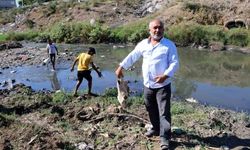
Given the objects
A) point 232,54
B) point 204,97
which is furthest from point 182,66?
point 204,97

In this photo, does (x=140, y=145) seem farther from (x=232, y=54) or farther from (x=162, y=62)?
(x=232, y=54)

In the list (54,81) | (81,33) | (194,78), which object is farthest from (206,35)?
(54,81)

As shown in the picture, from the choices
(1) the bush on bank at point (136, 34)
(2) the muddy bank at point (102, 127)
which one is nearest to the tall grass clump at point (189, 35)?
(1) the bush on bank at point (136, 34)

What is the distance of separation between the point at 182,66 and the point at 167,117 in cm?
1546

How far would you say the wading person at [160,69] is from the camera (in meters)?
7.84

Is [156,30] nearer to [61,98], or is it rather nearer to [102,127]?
[102,127]

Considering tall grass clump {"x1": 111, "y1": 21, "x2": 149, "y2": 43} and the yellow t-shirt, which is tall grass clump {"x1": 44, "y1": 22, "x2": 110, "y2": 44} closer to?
tall grass clump {"x1": 111, "y1": 21, "x2": 149, "y2": 43}

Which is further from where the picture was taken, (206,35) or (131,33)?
(131,33)

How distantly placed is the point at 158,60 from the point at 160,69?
0.16 metres

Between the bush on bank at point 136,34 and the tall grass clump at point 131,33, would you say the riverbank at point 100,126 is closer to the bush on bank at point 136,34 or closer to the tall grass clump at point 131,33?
the bush on bank at point 136,34

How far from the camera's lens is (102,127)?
9734 millimetres

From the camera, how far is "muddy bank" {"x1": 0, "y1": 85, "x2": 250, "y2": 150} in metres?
8.59

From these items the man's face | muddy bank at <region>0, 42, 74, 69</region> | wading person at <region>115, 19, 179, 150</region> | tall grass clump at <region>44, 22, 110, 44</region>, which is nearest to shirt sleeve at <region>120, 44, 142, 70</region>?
wading person at <region>115, 19, 179, 150</region>

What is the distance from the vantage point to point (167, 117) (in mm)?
8070
